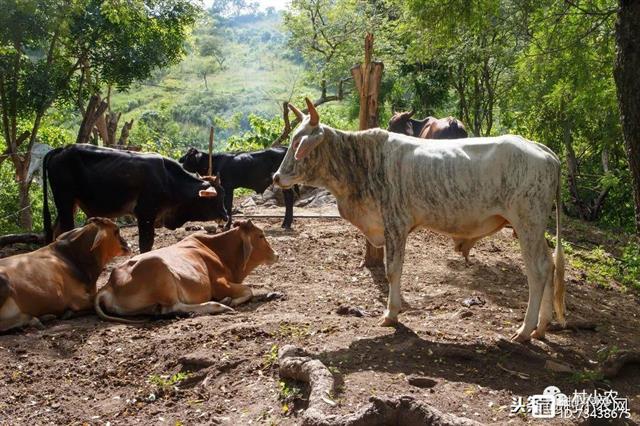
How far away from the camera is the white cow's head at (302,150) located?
6805 millimetres

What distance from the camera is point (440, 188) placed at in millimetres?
6438

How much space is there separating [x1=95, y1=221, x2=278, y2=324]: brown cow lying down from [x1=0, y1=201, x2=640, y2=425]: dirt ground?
0.75 feet

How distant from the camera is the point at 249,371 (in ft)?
18.8

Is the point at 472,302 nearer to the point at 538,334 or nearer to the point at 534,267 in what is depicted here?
the point at 538,334

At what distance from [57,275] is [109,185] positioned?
2.10 meters

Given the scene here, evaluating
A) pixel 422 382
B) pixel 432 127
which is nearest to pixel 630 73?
pixel 422 382

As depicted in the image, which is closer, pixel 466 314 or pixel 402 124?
pixel 466 314

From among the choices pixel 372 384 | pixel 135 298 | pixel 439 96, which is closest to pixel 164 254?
pixel 135 298

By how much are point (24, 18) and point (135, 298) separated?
6847mm

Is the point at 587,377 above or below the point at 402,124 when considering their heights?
below

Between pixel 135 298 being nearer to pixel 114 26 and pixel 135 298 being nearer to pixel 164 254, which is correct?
pixel 164 254

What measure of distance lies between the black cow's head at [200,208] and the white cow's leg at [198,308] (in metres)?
2.68

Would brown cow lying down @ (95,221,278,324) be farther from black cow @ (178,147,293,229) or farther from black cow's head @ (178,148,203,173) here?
black cow's head @ (178,148,203,173)

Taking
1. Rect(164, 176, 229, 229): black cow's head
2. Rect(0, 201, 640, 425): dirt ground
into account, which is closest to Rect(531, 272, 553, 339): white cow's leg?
Rect(0, 201, 640, 425): dirt ground
